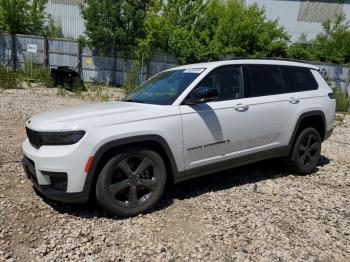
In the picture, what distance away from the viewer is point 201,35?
1781cm

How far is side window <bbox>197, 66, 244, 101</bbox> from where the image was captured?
4.57m

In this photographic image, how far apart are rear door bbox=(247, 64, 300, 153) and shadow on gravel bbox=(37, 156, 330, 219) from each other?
0.65 meters

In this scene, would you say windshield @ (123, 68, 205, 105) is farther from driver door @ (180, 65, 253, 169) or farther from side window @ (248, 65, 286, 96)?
side window @ (248, 65, 286, 96)

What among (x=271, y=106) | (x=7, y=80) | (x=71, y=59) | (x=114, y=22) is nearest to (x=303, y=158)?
(x=271, y=106)

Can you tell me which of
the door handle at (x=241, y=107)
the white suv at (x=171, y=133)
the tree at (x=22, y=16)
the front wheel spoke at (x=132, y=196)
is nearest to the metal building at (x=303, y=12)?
the tree at (x=22, y=16)

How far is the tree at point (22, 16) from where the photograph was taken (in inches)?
821

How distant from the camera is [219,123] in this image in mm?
4414

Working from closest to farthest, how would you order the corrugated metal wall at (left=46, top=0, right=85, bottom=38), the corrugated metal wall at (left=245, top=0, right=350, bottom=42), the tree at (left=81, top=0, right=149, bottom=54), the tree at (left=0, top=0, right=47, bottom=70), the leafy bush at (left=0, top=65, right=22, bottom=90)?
the leafy bush at (left=0, top=65, right=22, bottom=90)
the tree at (left=81, top=0, right=149, bottom=54)
the tree at (left=0, top=0, right=47, bottom=70)
the corrugated metal wall at (left=245, top=0, right=350, bottom=42)
the corrugated metal wall at (left=46, top=0, right=85, bottom=38)

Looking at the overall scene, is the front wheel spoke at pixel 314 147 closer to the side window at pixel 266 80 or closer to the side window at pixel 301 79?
the side window at pixel 301 79

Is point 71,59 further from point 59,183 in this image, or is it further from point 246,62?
point 59,183

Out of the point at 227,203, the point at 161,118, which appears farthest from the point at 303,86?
the point at 161,118

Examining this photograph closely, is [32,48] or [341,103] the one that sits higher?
[32,48]

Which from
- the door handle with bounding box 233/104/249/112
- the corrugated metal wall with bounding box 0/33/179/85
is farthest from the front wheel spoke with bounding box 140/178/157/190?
the corrugated metal wall with bounding box 0/33/179/85

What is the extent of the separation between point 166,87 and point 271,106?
1507 mm
